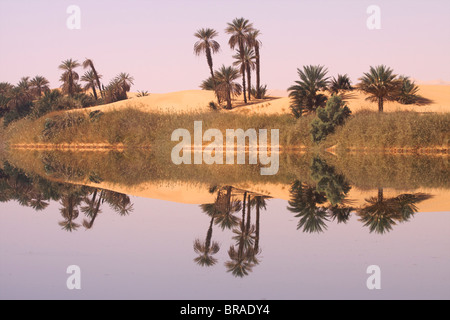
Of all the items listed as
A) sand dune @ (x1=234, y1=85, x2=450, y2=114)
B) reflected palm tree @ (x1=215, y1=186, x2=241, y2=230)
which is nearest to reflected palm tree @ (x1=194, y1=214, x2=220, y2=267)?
reflected palm tree @ (x1=215, y1=186, x2=241, y2=230)

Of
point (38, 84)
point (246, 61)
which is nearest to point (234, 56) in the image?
point (246, 61)

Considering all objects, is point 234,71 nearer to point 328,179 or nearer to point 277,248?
point 328,179

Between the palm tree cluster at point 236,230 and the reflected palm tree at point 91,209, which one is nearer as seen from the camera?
the palm tree cluster at point 236,230

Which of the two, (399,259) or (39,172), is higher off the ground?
(39,172)

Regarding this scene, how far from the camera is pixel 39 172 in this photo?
76.0ft

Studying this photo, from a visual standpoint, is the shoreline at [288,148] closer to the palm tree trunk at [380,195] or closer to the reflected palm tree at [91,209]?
the palm tree trunk at [380,195]

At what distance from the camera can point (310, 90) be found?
4503cm

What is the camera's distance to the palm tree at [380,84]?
43.4m

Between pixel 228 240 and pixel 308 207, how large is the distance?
3698mm

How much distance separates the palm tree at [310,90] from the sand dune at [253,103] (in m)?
2.28

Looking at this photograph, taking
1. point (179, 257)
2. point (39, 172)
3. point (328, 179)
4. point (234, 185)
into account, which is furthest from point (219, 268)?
point (39, 172)

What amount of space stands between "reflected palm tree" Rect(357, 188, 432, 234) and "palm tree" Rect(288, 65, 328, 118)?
3104 cm

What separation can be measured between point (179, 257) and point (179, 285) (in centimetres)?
128

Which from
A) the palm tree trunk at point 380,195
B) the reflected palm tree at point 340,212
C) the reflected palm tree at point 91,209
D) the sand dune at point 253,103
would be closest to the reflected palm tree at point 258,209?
the reflected palm tree at point 340,212
